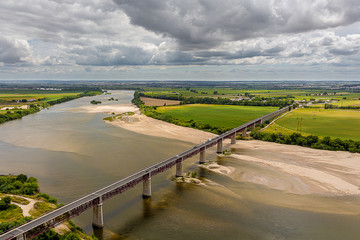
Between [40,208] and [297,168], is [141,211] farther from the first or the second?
[297,168]

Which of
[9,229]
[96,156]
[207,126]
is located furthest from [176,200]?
[207,126]

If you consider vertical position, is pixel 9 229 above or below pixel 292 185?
above

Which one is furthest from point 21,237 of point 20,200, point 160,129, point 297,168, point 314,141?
point 314,141

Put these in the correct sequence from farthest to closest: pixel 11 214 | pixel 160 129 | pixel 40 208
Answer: pixel 160 129
pixel 40 208
pixel 11 214

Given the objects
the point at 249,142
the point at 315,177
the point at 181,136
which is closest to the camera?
the point at 315,177

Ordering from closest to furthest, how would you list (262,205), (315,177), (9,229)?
1. (9,229)
2. (262,205)
3. (315,177)

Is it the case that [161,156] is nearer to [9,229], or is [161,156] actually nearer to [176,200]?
[176,200]
